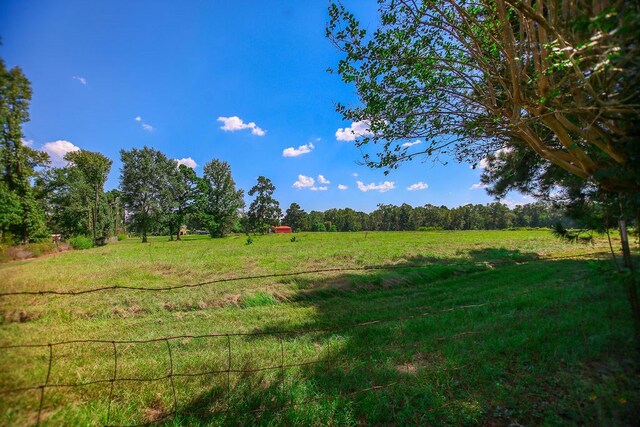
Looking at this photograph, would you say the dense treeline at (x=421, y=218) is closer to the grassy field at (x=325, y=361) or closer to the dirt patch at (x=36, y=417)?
the grassy field at (x=325, y=361)

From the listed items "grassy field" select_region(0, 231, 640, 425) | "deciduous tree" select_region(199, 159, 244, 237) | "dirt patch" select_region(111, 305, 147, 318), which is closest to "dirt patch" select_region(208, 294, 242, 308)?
"grassy field" select_region(0, 231, 640, 425)

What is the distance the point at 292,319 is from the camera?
22.8 ft

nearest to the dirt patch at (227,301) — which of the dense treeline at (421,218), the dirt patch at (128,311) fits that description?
the dirt patch at (128,311)

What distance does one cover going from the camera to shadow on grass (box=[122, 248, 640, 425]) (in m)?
2.94

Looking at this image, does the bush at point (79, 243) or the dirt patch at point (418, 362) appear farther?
the bush at point (79, 243)

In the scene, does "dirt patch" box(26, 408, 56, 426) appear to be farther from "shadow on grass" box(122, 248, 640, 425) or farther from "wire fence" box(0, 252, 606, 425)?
"shadow on grass" box(122, 248, 640, 425)

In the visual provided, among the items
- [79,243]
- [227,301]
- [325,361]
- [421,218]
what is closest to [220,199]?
[79,243]

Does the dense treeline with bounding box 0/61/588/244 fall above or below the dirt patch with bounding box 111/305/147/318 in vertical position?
above

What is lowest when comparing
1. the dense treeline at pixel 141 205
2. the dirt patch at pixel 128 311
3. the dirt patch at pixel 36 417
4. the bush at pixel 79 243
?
the dirt patch at pixel 128 311

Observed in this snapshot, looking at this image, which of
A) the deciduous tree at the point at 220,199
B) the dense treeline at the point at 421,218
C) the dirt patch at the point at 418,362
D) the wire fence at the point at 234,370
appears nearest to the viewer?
the wire fence at the point at 234,370

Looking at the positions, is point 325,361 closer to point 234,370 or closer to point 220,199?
point 234,370

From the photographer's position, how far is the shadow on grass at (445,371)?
294cm

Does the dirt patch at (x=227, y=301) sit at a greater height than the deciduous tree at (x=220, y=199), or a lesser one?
lesser

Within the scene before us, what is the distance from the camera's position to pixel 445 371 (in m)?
3.71
